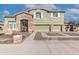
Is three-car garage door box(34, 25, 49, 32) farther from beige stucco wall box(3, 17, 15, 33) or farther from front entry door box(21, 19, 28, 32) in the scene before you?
beige stucco wall box(3, 17, 15, 33)

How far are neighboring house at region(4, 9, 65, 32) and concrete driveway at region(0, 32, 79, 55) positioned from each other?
47 centimetres

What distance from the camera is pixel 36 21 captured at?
953 centimetres

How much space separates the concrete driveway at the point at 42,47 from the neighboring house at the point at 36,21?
466 millimetres

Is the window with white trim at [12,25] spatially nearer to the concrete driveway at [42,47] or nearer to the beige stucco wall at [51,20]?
the concrete driveway at [42,47]

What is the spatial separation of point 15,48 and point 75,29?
303 cm

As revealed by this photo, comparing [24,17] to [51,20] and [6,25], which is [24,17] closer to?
[6,25]

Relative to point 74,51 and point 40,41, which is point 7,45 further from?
point 74,51

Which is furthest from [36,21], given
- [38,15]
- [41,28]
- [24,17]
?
[24,17]

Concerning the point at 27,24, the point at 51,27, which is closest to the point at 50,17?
the point at 51,27

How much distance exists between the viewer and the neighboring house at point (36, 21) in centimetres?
923

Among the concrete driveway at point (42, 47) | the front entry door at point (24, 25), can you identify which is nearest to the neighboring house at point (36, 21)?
the front entry door at point (24, 25)

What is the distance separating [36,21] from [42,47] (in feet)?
5.01
